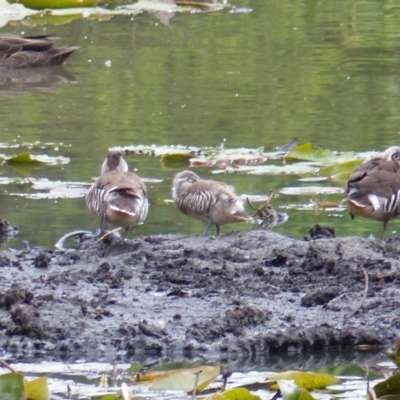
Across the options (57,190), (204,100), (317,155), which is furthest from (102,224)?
(204,100)

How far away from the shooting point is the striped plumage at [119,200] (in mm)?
7160

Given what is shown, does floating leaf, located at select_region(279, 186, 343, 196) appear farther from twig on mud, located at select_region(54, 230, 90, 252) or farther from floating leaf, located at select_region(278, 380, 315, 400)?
floating leaf, located at select_region(278, 380, 315, 400)

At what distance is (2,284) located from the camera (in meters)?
6.34

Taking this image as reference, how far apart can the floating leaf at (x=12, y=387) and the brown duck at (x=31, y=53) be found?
12.0m

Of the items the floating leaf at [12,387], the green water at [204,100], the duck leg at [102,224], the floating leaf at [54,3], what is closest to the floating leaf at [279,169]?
the green water at [204,100]

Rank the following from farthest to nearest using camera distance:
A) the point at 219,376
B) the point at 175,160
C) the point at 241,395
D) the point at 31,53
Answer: the point at 31,53 → the point at 175,160 → the point at 219,376 → the point at 241,395

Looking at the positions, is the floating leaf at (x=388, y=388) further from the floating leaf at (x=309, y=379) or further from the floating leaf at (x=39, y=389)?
the floating leaf at (x=39, y=389)

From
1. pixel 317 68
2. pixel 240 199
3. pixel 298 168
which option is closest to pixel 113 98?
pixel 317 68

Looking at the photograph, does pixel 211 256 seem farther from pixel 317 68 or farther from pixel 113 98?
pixel 317 68

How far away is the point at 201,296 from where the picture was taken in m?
6.10

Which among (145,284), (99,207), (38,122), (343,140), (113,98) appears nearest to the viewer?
(145,284)

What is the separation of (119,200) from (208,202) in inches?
24.1

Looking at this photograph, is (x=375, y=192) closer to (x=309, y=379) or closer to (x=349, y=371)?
(x=349, y=371)

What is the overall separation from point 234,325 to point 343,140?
16.8 feet
